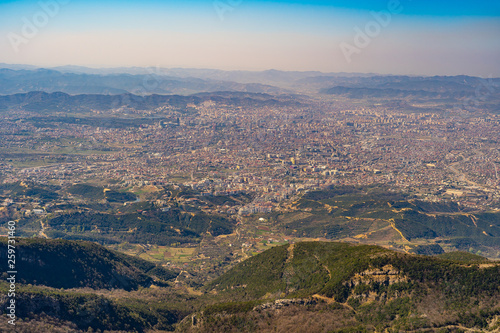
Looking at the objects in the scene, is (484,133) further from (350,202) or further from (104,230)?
(104,230)

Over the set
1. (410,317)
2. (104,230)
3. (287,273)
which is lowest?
(104,230)

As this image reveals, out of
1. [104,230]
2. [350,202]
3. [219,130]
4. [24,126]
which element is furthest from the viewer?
[219,130]

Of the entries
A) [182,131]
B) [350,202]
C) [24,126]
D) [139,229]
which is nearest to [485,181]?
[350,202]

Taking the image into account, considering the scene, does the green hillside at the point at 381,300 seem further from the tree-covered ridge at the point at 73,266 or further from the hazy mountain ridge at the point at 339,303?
the tree-covered ridge at the point at 73,266

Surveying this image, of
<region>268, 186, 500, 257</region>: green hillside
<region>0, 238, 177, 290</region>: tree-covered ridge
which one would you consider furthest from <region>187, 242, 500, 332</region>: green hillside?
<region>268, 186, 500, 257</region>: green hillside

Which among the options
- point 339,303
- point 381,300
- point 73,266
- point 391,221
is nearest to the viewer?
point 381,300

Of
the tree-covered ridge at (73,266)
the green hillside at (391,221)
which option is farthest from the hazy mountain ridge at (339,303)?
the green hillside at (391,221)

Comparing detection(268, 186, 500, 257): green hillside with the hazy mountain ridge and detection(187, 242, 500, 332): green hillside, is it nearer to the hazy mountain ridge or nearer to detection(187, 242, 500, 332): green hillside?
the hazy mountain ridge

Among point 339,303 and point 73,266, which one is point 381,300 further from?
point 73,266

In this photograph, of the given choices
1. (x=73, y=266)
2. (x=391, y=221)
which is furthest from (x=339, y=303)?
(x=391, y=221)
